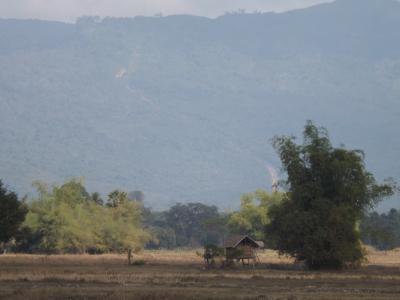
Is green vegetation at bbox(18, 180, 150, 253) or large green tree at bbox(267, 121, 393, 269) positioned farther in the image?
green vegetation at bbox(18, 180, 150, 253)

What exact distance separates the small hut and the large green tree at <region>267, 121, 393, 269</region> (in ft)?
10.5

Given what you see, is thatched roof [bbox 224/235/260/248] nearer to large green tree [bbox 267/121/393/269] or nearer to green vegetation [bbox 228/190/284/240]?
large green tree [bbox 267/121/393/269]

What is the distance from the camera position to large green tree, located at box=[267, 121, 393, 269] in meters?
76.4

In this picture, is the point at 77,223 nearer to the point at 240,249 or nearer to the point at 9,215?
the point at 240,249

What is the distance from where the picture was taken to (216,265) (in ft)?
268

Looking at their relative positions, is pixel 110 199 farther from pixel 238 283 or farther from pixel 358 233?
pixel 238 283

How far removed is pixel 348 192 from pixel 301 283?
31139 mm

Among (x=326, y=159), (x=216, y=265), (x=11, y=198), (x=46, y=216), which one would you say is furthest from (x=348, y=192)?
(x=46, y=216)

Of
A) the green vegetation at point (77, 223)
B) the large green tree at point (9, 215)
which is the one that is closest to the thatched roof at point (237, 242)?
the large green tree at point (9, 215)

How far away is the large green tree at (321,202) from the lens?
76.4 metres

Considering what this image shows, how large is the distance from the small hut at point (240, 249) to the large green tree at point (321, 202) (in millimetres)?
3205

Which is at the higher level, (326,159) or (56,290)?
(326,159)

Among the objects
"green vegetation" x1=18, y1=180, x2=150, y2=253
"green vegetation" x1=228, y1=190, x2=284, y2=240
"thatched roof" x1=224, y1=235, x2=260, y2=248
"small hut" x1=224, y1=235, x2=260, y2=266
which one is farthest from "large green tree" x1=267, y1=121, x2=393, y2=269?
"green vegetation" x1=228, y1=190, x2=284, y2=240

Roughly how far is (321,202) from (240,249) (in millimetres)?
10121
